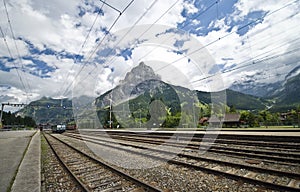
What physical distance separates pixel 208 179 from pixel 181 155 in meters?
3.75

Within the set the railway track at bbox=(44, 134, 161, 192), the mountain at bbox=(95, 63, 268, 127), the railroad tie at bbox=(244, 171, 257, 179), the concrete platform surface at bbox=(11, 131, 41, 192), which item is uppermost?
the mountain at bbox=(95, 63, 268, 127)

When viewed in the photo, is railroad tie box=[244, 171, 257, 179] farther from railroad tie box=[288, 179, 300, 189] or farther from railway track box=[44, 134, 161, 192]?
railway track box=[44, 134, 161, 192]

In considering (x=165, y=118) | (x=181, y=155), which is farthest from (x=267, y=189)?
(x=165, y=118)

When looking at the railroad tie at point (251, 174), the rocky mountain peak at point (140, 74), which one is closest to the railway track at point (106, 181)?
the railroad tie at point (251, 174)

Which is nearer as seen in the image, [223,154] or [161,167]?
[161,167]

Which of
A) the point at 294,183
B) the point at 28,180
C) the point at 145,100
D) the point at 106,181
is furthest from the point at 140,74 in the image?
the point at 145,100

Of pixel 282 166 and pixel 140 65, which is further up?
pixel 140 65

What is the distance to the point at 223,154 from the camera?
32.9 feet

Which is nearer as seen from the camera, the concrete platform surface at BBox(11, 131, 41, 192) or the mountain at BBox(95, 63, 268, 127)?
the concrete platform surface at BBox(11, 131, 41, 192)

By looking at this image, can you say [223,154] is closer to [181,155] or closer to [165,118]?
[181,155]

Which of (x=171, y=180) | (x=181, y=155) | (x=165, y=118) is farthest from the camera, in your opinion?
(x=165, y=118)

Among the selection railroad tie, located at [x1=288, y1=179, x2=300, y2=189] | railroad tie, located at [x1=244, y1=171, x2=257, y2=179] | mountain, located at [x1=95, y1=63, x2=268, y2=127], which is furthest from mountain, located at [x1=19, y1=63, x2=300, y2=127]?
railroad tie, located at [x1=288, y1=179, x2=300, y2=189]

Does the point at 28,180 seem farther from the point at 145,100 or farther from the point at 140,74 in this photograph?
the point at 145,100

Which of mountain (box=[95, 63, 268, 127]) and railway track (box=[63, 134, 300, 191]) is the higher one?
mountain (box=[95, 63, 268, 127])
